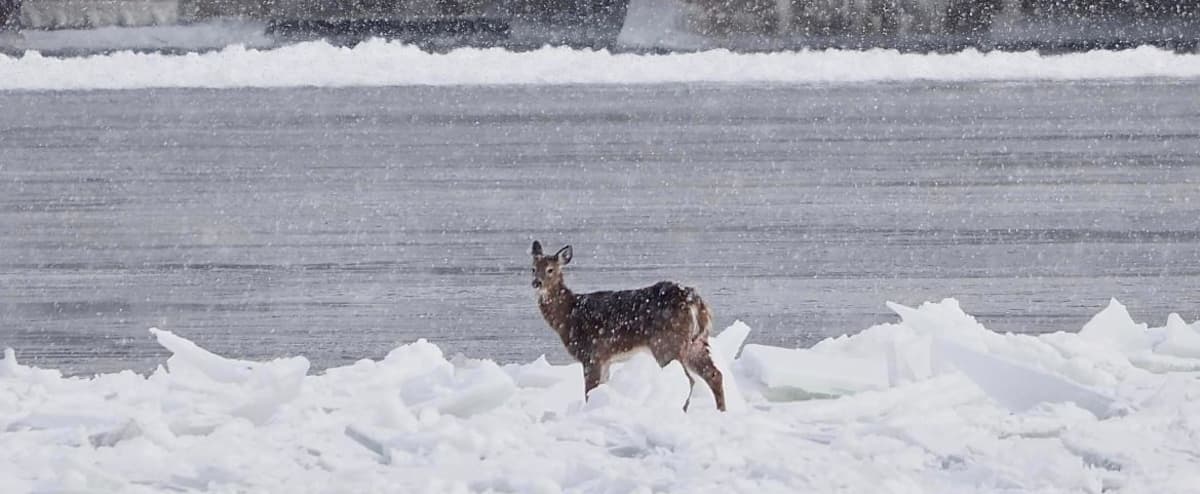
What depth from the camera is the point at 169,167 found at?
17.9 metres

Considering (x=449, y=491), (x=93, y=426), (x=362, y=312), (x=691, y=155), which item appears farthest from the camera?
(x=691, y=155)

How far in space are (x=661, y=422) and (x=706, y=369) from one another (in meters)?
0.40

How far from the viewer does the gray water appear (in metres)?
9.86

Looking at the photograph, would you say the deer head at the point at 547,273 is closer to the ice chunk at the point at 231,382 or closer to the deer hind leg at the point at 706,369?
the deer hind leg at the point at 706,369

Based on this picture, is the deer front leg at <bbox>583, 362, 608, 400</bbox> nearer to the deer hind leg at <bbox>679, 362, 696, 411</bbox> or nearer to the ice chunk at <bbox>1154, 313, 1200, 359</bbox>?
the deer hind leg at <bbox>679, 362, 696, 411</bbox>

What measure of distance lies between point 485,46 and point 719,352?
28.9 meters

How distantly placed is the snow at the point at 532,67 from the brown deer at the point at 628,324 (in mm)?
23169

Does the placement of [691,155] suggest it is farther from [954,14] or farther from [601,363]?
[954,14]

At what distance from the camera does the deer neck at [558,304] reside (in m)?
6.68

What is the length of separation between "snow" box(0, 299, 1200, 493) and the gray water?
1642 mm

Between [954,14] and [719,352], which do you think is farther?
[954,14]

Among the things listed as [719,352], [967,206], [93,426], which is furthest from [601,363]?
[967,206]

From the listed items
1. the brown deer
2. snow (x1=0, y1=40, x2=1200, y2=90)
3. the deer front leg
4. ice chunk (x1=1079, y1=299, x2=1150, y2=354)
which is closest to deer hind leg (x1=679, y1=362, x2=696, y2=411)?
the brown deer

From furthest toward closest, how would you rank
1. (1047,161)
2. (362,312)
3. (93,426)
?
1. (1047,161)
2. (362,312)
3. (93,426)
